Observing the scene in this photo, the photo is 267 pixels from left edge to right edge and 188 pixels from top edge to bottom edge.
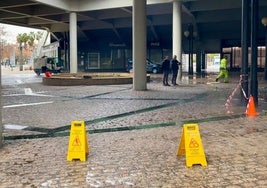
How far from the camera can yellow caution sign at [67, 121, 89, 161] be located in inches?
239

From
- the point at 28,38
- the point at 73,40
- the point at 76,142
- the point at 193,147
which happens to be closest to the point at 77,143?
the point at 76,142

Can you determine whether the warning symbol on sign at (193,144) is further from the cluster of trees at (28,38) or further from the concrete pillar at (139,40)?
the cluster of trees at (28,38)

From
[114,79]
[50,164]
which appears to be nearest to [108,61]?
[114,79]

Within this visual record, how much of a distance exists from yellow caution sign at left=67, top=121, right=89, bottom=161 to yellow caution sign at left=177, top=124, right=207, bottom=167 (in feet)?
5.53

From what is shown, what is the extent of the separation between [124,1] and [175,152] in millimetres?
25090

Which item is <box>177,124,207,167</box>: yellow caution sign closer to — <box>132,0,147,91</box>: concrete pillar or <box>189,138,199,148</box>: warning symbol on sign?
<box>189,138,199,148</box>: warning symbol on sign

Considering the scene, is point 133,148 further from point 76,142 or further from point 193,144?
point 193,144

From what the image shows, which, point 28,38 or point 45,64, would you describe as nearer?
point 45,64

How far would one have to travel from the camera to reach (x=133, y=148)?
6820mm

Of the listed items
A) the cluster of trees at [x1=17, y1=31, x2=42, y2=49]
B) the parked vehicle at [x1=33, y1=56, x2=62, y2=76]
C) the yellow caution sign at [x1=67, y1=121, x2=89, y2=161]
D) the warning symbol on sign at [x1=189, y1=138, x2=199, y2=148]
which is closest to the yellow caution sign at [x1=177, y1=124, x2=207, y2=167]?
the warning symbol on sign at [x1=189, y1=138, x2=199, y2=148]

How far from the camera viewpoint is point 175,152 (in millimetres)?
6523

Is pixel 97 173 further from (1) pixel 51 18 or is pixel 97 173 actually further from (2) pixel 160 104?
(1) pixel 51 18

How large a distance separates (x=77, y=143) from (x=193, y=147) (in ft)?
6.33

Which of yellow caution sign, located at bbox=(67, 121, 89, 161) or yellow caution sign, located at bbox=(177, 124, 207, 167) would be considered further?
yellow caution sign, located at bbox=(67, 121, 89, 161)
